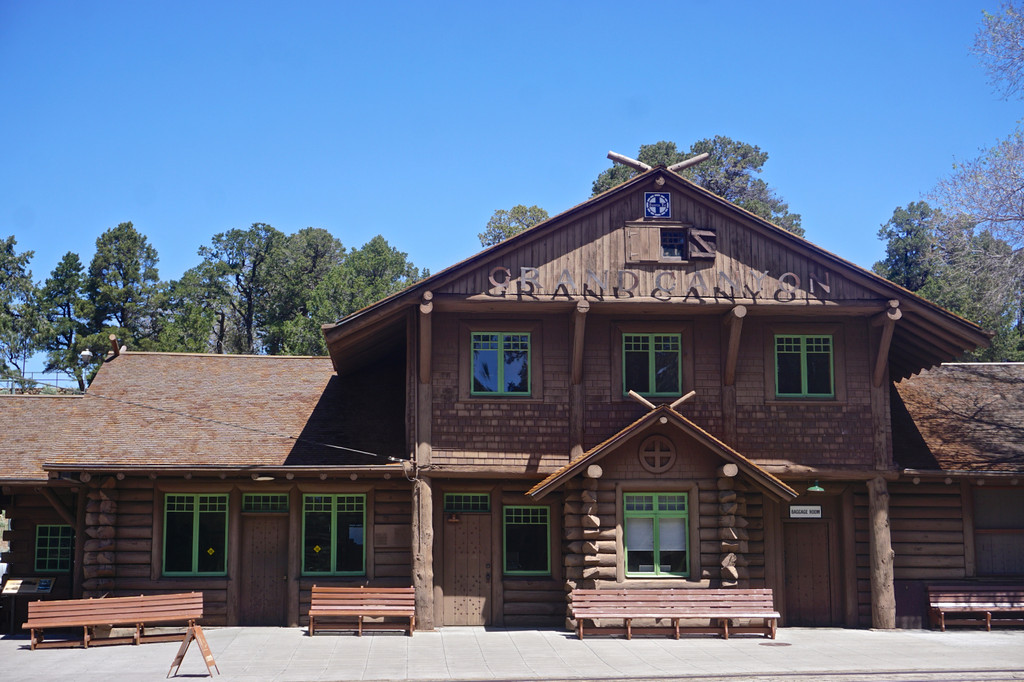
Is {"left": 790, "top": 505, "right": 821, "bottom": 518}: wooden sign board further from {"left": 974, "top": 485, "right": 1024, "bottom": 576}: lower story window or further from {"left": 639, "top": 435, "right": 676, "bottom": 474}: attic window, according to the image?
{"left": 974, "top": 485, "right": 1024, "bottom": 576}: lower story window

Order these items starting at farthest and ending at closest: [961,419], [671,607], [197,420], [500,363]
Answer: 1. [961,419]
2. [197,420]
3. [500,363]
4. [671,607]

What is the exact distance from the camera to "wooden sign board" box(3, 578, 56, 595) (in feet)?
66.1

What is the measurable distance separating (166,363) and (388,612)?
8.89 meters

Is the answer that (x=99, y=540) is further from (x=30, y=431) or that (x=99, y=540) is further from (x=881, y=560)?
(x=881, y=560)

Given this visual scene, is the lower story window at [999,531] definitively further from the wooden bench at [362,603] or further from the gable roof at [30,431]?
the gable roof at [30,431]

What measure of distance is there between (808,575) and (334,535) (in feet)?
31.2

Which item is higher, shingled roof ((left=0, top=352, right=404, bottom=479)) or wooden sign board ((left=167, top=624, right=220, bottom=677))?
shingled roof ((left=0, top=352, right=404, bottom=479))

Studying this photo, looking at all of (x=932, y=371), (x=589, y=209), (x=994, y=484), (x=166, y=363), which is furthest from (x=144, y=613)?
(x=932, y=371)

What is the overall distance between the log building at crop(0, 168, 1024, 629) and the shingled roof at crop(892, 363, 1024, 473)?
0.12 meters

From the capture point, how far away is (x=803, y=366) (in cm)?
2083

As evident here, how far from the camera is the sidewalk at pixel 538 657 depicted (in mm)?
14961

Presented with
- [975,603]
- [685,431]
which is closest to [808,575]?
[975,603]

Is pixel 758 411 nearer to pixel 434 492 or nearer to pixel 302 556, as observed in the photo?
pixel 434 492

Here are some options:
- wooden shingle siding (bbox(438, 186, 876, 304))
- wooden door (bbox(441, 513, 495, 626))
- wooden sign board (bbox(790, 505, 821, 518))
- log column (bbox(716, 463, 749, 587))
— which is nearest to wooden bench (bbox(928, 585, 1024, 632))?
wooden sign board (bbox(790, 505, 821, 518))
